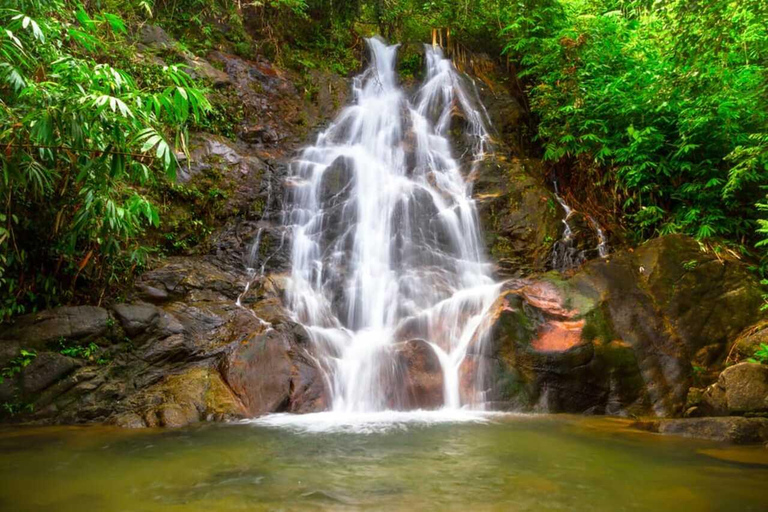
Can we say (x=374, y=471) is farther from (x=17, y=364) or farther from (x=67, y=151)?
(x=17, y=364)

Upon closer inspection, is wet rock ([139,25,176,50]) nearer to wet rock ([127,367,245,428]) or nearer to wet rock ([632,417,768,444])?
wet rock ([127,367,245,428])

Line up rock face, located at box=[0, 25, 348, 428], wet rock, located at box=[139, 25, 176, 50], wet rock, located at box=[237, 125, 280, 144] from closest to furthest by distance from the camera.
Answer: rock face, located at box=[0, 25, 348, 428]
wet rock, located at box=[139, 25, 176, 50]
wet rock, located at box=[237, 125, 280, 144]

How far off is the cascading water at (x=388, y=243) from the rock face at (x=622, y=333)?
63 centimetres

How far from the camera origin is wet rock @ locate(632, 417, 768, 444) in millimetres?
4594

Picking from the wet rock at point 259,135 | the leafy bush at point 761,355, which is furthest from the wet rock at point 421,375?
the wet rock at point 259,135

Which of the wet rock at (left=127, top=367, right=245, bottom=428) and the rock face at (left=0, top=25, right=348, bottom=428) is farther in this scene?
the rock face at (left=0, top=25, right=348, bottom=428)

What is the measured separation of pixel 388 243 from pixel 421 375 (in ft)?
10.6

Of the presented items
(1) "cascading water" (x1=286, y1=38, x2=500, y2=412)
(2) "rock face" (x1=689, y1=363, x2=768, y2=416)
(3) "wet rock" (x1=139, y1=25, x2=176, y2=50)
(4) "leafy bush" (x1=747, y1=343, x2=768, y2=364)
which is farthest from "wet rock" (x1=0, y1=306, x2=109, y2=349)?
(4) "leafy bush" (x1=747, y1=343, x2=768, y2=364)

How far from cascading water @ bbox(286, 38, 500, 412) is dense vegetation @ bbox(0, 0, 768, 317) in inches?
84.8

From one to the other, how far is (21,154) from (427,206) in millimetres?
6919

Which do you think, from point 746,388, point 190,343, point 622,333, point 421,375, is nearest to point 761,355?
point 746,388

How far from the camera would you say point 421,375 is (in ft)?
21.7

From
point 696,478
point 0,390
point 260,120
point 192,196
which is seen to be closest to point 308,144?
point 260,120

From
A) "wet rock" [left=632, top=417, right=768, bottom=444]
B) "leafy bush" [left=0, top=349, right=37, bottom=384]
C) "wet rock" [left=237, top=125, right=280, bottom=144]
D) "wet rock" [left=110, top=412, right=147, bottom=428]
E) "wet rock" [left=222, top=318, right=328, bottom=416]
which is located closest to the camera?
"wet rock" [left=632, top=417, right=768, bottom=444]
